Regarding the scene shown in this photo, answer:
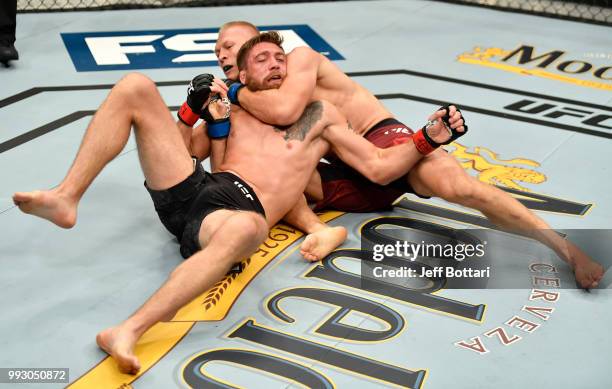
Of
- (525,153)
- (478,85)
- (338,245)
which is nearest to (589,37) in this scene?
(478,85)

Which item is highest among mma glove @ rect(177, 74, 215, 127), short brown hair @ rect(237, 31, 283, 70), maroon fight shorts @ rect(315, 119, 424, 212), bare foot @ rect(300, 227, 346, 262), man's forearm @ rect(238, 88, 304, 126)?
short brown hair @ rect(237, 31, 283, 70)

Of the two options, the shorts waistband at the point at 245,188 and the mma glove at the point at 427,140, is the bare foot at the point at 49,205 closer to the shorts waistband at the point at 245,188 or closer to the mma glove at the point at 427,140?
the shorts waistband at the point at 245,188

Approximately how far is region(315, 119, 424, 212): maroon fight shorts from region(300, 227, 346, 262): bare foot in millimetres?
312

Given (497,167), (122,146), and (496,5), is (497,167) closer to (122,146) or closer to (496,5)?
(122,146)

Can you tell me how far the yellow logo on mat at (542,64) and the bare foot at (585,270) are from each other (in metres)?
2.36

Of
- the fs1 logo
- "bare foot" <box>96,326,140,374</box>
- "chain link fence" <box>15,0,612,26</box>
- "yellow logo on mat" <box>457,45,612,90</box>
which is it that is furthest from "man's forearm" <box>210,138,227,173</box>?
"chain link fence" <box>15,0,612,26</box>

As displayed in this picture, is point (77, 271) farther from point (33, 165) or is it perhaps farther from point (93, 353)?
point (33, 165)

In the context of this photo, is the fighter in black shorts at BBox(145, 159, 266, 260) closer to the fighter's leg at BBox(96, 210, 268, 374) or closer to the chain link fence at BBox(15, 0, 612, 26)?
the fighter's leg at BBox(96, 210, 268, 374)

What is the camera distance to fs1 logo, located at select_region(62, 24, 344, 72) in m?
5.79

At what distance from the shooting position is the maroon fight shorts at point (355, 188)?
4004mm

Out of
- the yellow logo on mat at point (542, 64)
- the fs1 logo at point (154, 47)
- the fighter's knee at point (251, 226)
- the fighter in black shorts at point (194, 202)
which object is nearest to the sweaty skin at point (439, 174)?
the fighter in black shorts at point (194, 202)

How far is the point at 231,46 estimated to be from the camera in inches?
156

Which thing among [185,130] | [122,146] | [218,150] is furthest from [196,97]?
[122,146]

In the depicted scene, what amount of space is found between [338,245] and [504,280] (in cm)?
70
